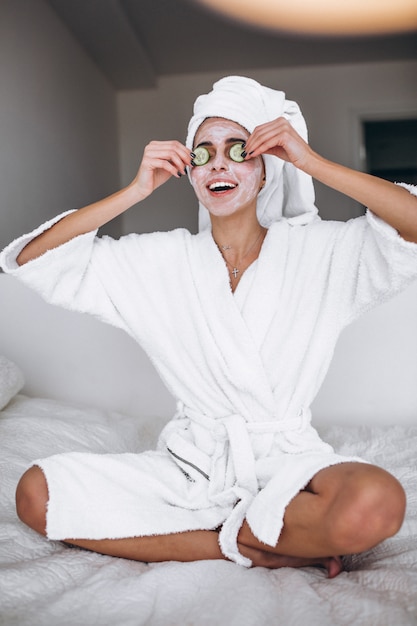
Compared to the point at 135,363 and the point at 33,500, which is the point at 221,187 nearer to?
the point at 33,500

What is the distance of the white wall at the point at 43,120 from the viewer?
283 cm

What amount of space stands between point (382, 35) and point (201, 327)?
3.63 meters

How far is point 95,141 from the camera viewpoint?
4.36 metres

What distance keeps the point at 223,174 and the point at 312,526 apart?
26.9 inches

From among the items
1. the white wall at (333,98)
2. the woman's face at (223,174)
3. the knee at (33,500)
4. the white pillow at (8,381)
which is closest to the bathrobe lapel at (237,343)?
the woman's face at (223,174)

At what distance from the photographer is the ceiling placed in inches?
144

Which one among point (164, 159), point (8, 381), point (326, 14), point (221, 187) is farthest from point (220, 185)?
point (326, 14)

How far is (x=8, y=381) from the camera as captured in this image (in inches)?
65.7

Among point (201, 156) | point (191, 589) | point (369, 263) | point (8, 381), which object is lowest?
point (191, 589)

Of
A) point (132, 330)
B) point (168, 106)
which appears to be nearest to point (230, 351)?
point (132, 330)

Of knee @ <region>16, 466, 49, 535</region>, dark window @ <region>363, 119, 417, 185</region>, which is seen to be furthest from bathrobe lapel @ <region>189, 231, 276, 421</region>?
dark window @ <region>363, 119, 417, 185</region>

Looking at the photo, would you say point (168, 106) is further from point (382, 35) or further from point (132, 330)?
point (132, 330)

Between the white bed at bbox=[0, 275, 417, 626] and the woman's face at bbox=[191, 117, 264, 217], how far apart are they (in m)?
0.67

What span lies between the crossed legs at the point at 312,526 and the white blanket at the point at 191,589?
28 mm
